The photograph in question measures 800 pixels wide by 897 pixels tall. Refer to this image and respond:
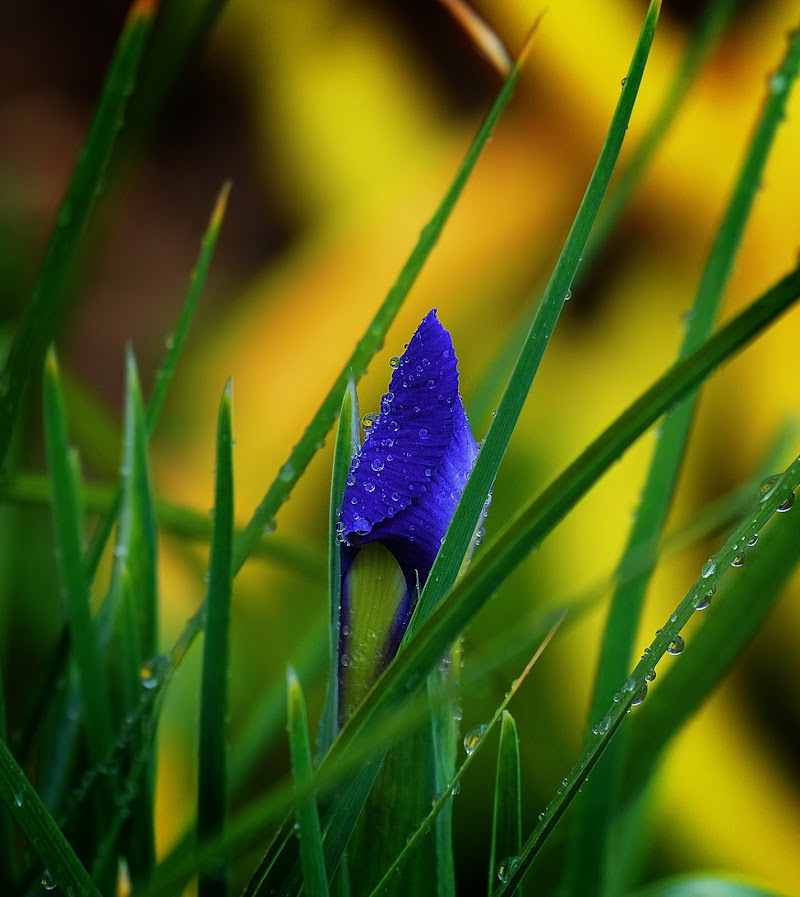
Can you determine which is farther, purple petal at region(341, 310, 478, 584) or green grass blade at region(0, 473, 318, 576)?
green grass blade at region(0, 473, 318, 576)

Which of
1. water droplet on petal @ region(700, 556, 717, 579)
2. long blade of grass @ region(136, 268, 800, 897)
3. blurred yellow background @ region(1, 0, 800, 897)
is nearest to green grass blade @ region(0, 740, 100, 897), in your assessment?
long blade of grass @ region(136, 268, 800, 897)

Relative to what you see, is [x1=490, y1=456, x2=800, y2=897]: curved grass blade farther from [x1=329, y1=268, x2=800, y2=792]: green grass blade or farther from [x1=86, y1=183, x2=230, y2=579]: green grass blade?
[x1=86, y1=183, x2=230, y2=579]: green grass blade

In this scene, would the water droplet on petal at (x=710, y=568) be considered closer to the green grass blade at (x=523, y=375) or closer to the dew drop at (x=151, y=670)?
the green grass blade at (x=523, y=375)

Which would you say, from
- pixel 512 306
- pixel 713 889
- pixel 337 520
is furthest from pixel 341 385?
pixel 512 306

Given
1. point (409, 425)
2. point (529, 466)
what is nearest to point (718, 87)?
point (529, 466)

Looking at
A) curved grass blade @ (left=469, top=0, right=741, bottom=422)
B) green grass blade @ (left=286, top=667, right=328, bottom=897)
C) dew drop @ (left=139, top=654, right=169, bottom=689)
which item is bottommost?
green grass blade @ (left=286, top=667, right=328, bottom=897)

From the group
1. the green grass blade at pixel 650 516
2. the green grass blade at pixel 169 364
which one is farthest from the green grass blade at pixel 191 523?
the green grass blade at pixel 650 516
